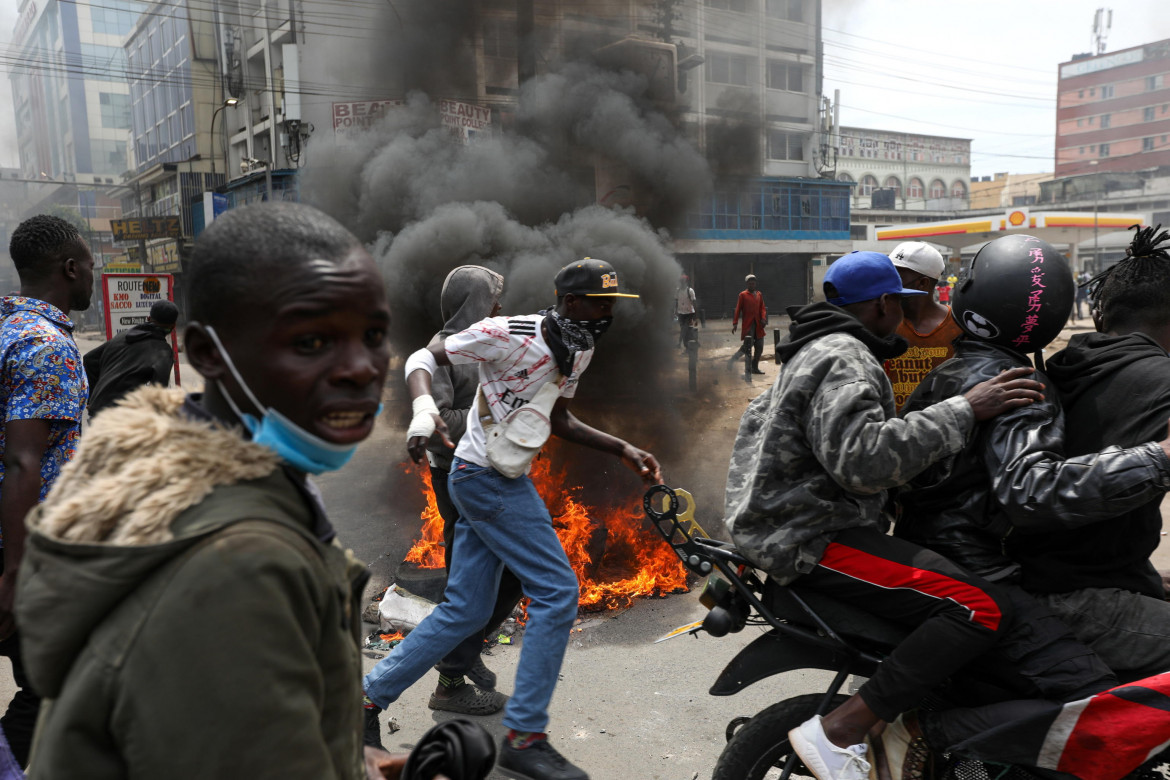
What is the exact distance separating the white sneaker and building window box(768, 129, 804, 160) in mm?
35200

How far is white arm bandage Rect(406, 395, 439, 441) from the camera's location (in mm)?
2750

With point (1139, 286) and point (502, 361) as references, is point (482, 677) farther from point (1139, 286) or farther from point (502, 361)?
point (1139, 286)

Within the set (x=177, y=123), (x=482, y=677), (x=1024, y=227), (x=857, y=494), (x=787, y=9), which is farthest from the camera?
(x=177, y=123)

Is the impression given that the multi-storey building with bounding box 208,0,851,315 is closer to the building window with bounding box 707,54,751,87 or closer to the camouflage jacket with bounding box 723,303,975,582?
the building window with bounding box 707,54,751,87

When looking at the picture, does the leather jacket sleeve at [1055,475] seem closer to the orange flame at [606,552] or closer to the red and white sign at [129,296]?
the orange flame at [606,552]

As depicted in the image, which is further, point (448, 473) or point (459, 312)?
point (459, 312)

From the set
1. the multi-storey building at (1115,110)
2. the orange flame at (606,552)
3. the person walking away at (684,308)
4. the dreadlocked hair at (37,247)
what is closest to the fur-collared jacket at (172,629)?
the dreadlocked hair at (37,247)

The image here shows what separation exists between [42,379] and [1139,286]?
10.7ft

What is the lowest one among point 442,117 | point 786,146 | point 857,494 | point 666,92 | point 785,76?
point 857,494

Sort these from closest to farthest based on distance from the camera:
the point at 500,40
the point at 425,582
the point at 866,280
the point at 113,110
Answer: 1. the point at 866,280
2. the point at 425,582
3. the point at 500,40
4. the point at 113,110

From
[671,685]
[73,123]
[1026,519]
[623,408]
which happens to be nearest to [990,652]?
[1026,519]

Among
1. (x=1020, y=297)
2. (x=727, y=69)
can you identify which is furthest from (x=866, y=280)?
(x=727, y=69)

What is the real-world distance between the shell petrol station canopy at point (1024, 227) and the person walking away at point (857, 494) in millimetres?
31338

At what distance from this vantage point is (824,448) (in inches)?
79.2
